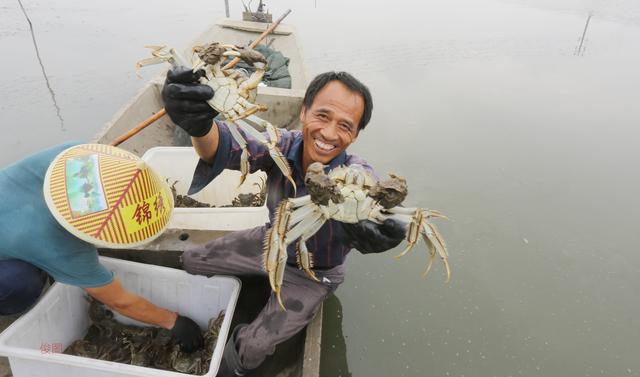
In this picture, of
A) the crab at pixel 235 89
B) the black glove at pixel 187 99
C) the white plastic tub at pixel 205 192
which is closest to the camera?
the black glove at pixel 187 99

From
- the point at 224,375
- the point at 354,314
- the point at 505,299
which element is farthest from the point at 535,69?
the point at 224,375

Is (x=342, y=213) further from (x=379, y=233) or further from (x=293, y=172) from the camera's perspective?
(x=293, y=172)

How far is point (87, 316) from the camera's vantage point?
9.47ft

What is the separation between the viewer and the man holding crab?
6.88 feet

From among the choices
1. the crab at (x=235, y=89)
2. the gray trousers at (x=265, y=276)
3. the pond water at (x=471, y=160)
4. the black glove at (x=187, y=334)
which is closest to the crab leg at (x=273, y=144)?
the crab at (x=235, y=89)

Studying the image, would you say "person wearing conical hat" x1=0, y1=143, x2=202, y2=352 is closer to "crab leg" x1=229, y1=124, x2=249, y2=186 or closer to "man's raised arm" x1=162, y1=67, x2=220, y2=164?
"man's raised arm" x1=162, y1=67, x2=220, y2=164

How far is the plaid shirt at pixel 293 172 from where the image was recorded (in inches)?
91.7

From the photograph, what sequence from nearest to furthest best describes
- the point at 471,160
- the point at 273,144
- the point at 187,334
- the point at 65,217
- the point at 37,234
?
1. the point at 65,217
2. the point at 37,234
3. the point at 273,144
4. the point at 187,334
5. the point at 471,160

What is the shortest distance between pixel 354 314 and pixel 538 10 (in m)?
19.9

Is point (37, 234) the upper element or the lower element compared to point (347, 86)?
lower

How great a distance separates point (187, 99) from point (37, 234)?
3.30 ft

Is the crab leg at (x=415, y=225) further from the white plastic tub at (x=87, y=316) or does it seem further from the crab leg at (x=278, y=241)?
the white plastic tub at (x=87, y=316)

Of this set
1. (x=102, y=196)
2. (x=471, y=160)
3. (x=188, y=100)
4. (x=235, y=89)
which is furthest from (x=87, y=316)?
(x=471, y=160)

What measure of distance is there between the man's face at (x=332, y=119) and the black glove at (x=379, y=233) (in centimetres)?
47
